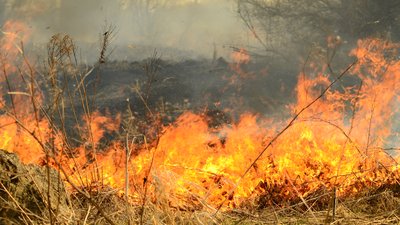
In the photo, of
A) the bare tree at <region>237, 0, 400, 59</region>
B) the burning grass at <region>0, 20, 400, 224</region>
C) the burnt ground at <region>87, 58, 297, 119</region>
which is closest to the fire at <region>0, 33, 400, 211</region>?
the burning grass at <region>0, 20, 400, 224</region>

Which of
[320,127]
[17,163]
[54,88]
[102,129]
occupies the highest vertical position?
[54,88]

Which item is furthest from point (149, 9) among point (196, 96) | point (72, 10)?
point (196, 96)

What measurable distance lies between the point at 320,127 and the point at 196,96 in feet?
23.9

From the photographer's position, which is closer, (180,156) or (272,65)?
(180,156)

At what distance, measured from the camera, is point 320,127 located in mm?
7477

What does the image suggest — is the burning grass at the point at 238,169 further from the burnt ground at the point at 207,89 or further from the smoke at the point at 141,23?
the smoke at the point at 141,23

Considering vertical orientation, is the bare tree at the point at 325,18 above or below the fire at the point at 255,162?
above

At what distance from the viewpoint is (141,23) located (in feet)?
122

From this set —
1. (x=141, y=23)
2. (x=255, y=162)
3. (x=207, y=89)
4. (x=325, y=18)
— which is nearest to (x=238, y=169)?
(x=255, y=162)

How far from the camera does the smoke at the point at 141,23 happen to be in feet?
91.5

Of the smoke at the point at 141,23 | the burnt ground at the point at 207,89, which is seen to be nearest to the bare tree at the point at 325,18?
the burnt ground at the point at 207,89

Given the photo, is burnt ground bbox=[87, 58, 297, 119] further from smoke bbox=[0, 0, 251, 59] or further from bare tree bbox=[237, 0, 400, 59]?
smoke bbox=[0, 0, 251, 59]

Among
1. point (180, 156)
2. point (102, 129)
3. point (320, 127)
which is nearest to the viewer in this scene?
point (180, 156)

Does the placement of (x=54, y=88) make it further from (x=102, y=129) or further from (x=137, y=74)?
(x=137, y=74)
